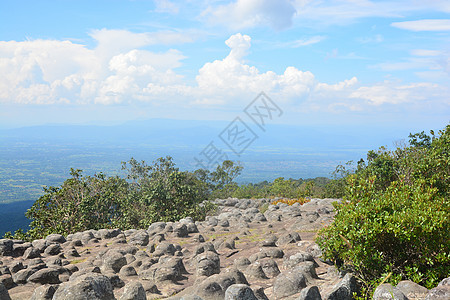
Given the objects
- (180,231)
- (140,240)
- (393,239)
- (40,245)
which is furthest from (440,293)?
(40,245)

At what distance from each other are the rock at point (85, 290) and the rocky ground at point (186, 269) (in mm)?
21

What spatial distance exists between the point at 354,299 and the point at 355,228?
1.60 metres

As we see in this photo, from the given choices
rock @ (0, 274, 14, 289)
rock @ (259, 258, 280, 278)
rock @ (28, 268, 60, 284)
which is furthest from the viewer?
rock @ (28, 268, 60, 284)

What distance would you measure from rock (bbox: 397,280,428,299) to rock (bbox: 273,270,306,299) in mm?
2393

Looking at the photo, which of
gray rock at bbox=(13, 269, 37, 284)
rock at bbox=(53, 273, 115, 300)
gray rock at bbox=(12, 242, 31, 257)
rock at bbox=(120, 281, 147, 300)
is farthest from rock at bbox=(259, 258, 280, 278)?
gray rock at bbox=(12, 242, 31, 257)

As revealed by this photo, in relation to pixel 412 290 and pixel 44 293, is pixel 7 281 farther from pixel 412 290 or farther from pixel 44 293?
pixel 412 290

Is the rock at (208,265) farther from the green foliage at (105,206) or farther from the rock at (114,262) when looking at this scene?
the green foliage at (105,206)

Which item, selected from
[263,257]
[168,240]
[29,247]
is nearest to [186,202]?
[168,240]

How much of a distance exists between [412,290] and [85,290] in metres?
7.10

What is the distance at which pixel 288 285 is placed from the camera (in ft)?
30.5

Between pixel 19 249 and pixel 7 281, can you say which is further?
pixel 19 249

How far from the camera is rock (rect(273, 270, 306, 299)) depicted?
9180 mm

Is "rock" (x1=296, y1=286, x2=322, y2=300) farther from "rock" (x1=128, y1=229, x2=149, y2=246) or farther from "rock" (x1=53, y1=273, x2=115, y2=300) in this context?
"rock" (x1=128, y1=229, x2=149, y2=246)

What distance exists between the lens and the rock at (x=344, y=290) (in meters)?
7.80
